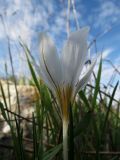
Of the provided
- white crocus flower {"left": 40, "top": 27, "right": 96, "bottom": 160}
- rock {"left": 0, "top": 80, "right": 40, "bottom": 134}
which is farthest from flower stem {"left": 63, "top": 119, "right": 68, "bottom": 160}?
rock {"left": 0, "top": 80, "right": 40, "bottom": 134}

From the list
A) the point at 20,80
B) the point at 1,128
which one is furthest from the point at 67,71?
the point at 20,80

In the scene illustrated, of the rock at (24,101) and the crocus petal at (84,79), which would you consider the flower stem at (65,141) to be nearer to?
the crocus petal at (84,79)

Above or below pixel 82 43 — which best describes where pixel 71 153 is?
below

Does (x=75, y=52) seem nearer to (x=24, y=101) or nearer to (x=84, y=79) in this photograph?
(x=84, y=79)

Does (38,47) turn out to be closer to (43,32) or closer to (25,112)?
(43,32)

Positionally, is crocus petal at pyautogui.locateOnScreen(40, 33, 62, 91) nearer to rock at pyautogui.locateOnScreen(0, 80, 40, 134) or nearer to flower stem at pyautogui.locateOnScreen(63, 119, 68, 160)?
flower stem at pyautogui.locateOnScreen(63, 119, 68, 160)

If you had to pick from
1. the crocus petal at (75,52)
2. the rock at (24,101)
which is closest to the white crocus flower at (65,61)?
the crocus petal at (75,52)
